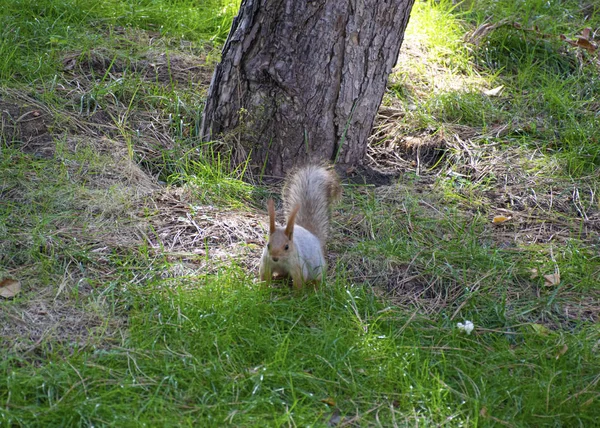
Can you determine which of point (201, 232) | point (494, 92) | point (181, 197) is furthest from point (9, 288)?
point (494, 92)

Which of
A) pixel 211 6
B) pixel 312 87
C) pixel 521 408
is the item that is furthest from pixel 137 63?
pixel 521 408

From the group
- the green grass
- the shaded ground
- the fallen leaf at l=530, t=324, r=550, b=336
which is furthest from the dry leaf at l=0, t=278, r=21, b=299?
the fallen leaf at l=530, t=324, r=550, b=336

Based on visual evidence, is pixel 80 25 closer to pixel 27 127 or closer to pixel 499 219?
pixel 27 127

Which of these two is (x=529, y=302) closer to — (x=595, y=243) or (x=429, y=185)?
(x=595, y=243)

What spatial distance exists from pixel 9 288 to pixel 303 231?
1.17 m

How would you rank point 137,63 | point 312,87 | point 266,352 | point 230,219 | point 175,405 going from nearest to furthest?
point 175,405 < point 266,352 < point 230,219 < point 312,87 < point 137,63

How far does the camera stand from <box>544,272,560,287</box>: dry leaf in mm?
3133

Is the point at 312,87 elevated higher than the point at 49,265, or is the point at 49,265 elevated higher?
the point at 312,87

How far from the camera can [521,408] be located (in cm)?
239

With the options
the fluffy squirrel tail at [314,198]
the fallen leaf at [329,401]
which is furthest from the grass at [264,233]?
the fluffy squirrel tail at [314,198]

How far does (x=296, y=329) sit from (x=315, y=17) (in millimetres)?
1643

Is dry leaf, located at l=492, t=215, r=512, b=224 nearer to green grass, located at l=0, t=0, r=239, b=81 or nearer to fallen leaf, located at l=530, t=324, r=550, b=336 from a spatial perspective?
fallen leaf, located at l=530, t=324, r=550, b=336

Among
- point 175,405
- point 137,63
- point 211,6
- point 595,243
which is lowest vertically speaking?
point 175,405

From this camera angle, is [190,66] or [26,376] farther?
[190,66]
